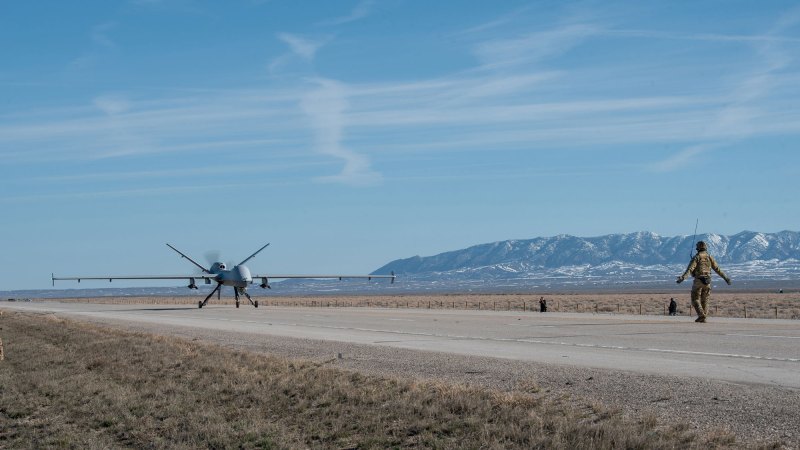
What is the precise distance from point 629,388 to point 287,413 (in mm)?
4773

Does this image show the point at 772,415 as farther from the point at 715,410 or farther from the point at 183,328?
the point at 183,328

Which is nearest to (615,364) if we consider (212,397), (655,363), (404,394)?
(655,363)

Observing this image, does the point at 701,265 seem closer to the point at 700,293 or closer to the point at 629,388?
the point at 700,293

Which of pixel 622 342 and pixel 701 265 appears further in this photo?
pixel 701 265

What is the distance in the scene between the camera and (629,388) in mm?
12953

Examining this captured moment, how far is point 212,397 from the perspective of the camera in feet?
47.2

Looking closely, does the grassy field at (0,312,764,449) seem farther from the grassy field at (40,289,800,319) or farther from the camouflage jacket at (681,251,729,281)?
the grassy field at (40,289,800,319)

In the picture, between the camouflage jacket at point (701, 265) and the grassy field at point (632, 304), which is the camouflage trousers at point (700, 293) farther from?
the grassy field at point (632, 304)

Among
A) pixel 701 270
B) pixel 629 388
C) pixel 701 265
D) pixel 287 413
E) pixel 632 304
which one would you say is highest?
pixel 701 265

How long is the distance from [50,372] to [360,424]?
10.7 meters

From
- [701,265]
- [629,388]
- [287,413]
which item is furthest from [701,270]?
[287,413]

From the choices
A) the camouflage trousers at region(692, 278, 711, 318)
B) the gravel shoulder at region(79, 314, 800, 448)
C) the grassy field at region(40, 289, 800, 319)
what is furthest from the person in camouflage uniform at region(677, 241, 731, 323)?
the grassy field at region(40, 289, 800, 319)

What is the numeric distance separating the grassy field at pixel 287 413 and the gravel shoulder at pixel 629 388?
49cm

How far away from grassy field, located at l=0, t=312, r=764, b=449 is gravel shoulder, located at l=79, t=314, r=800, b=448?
1.62 ft
